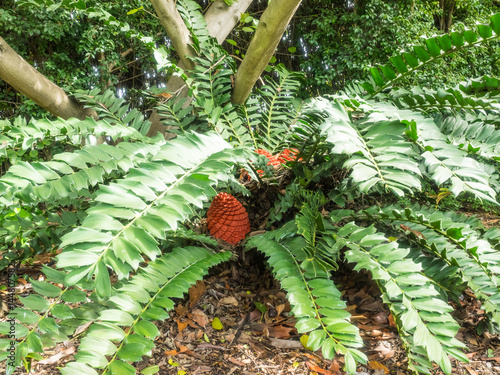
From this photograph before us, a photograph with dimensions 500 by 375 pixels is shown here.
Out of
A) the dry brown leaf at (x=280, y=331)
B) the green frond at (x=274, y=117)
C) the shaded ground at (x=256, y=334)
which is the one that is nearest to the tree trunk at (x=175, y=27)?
the green frond at (x=274, y=117)

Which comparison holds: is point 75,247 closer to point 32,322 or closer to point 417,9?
point 32,322

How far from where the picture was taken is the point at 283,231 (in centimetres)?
108

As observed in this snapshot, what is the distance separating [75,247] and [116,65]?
2.70 m

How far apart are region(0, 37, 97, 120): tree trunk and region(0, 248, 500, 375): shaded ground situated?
1.21 metres

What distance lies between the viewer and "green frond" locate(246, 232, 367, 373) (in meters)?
0.68

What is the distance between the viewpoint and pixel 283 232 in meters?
1.07

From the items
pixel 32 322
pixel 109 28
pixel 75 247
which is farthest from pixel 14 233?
pixel 109 28

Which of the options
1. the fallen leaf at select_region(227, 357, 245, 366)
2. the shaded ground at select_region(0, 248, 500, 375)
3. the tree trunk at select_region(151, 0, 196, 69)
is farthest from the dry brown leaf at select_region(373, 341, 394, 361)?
the tree trunk at select_region(151, 0, 196, 69)

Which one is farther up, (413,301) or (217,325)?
(413,301)

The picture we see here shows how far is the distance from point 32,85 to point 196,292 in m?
1.27

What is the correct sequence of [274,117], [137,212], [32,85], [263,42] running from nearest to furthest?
1. [137,212]
2. [263,42]
3. [32,85]
4. [274,117]

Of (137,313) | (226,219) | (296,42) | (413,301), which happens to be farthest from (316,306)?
(296,42)

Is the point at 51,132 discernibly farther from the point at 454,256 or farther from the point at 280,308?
the point at 454,256

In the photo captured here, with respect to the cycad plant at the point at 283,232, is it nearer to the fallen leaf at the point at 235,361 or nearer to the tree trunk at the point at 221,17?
the fallen leaf at the point at 235,361
